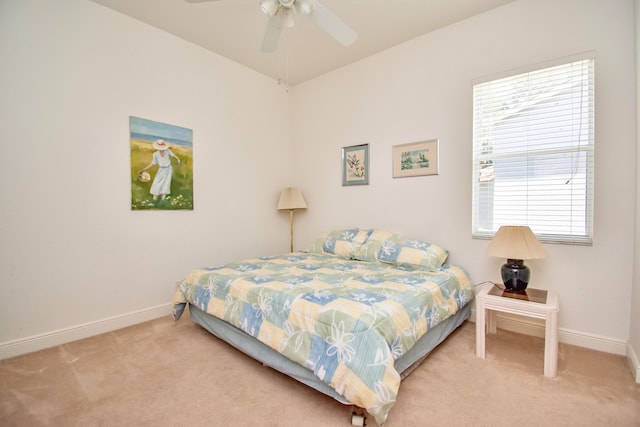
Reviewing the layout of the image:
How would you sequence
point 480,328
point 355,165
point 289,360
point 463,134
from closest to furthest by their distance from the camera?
point 289,360
point 480,328
point 463,134
point 355,165

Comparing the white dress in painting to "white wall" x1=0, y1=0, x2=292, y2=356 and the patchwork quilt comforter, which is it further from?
the patchwork quilt comforter

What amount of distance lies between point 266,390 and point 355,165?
2.52 metres

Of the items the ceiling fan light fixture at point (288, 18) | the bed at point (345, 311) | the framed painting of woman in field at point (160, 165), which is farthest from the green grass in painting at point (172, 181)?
the ceiling fan light fixture at point (288, 18)

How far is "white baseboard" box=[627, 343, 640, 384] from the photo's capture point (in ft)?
5.68

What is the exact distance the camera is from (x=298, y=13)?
1.95m

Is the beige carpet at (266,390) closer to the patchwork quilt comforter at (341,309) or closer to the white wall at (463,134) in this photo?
the patchwork quilt comforter at (341,309)

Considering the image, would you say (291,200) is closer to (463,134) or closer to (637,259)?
(463,134)

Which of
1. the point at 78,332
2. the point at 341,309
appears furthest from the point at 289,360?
the point at 78,332

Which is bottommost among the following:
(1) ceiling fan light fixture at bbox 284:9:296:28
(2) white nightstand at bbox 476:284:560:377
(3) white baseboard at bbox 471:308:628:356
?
(3) white baseboard at bbox 471:308:628:356

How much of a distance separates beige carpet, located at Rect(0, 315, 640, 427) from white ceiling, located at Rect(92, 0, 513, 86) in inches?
96.4

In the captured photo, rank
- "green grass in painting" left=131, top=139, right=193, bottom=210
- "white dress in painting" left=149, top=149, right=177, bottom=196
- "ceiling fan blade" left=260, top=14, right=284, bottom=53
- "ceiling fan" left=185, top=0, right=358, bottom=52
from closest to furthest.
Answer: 1. "ceiling fan" left=185, top=0, right=358, bottom=52
2. "ceiling fan blade" left=260, top=14, right=284, bottom=53
3. "green grass in painting" left=131, top=139, right=193, bottom=210
4. "white dress in painting" left=149, top=149, right=177, bottom=196


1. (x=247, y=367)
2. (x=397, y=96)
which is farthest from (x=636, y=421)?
(x=397, y=96)

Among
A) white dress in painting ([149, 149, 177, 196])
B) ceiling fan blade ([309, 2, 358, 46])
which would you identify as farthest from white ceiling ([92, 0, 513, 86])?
white dress in painting ([149, 149, 177, 196])

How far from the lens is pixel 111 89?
101 inches
